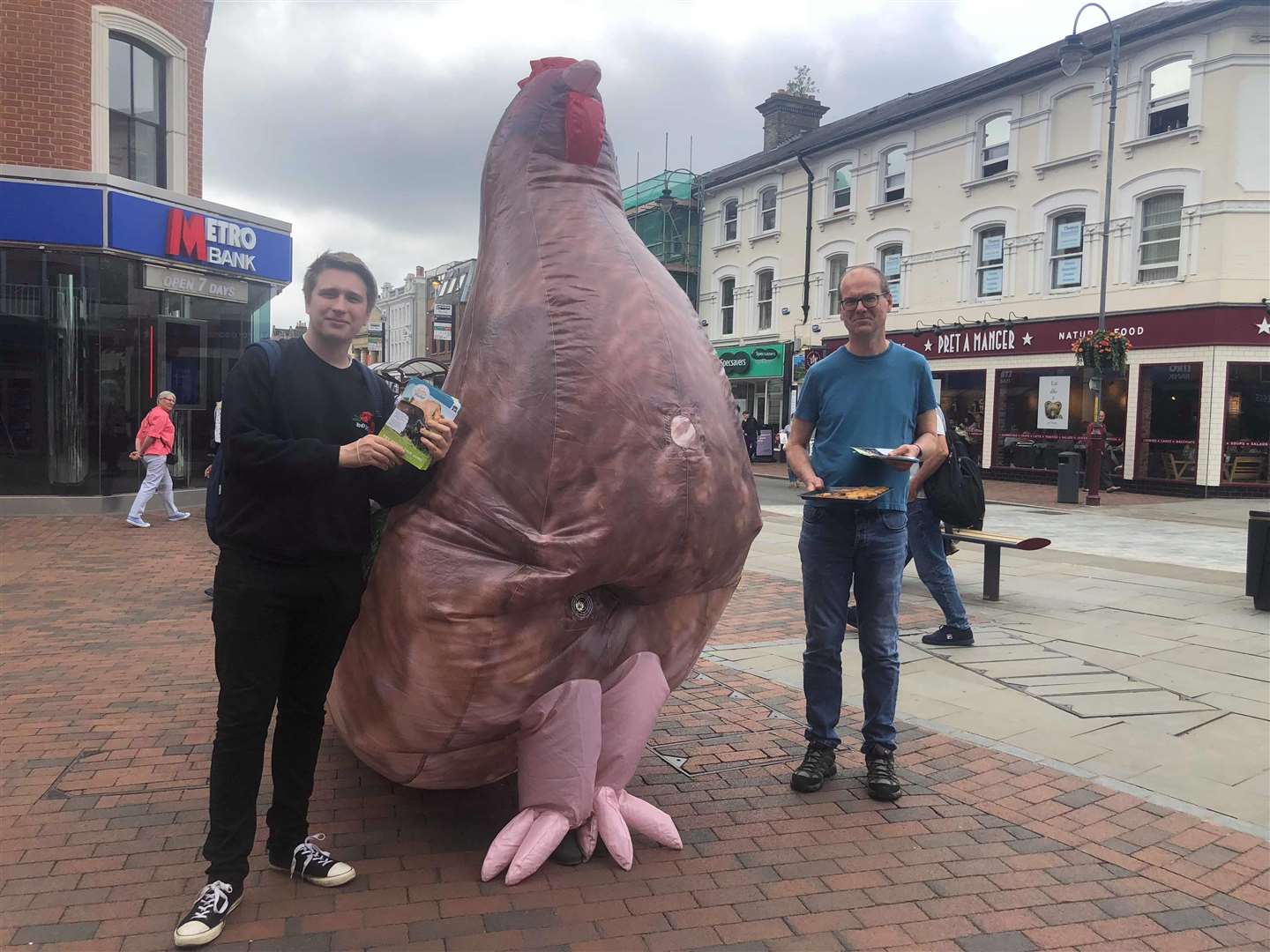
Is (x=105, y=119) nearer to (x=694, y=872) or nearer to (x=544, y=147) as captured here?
(x=544, y=147)

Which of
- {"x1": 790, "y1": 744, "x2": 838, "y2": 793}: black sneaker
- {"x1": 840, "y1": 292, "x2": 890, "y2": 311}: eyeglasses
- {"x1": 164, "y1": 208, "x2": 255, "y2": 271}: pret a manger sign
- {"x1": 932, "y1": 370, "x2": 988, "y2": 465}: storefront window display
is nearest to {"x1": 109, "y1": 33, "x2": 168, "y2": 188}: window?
{"x1": 164, "y1": 208, "x2": 255, "y2": 271}: pret a manger sign

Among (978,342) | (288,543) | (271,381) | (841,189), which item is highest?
(841,189)

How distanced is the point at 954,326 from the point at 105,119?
17913mm

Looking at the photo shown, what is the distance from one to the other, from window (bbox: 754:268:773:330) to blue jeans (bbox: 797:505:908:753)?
83.0 feet

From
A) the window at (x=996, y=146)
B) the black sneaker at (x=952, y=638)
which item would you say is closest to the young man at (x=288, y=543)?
the black sneaker at (x=952, y=638)

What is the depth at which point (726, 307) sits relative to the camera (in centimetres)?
3045

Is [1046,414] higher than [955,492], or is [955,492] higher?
[1046,414]

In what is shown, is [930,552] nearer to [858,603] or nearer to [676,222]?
[858,603]

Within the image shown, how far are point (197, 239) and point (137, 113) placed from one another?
6.61ft

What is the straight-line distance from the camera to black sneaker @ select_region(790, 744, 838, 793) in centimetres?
371

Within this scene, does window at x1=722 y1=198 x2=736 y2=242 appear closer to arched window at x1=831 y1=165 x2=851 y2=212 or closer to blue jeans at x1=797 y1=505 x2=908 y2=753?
arched window at x1=831 y1=165 x2=851 y2=212

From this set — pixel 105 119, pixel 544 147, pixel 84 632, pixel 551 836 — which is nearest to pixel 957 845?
pixel 551 836

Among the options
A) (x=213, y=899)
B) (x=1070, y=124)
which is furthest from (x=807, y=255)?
(x=213, y=899)

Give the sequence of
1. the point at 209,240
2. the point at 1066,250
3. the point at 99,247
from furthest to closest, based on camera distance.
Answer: the point at 1066,250 < the point at 209,240 < the point at 99,247
